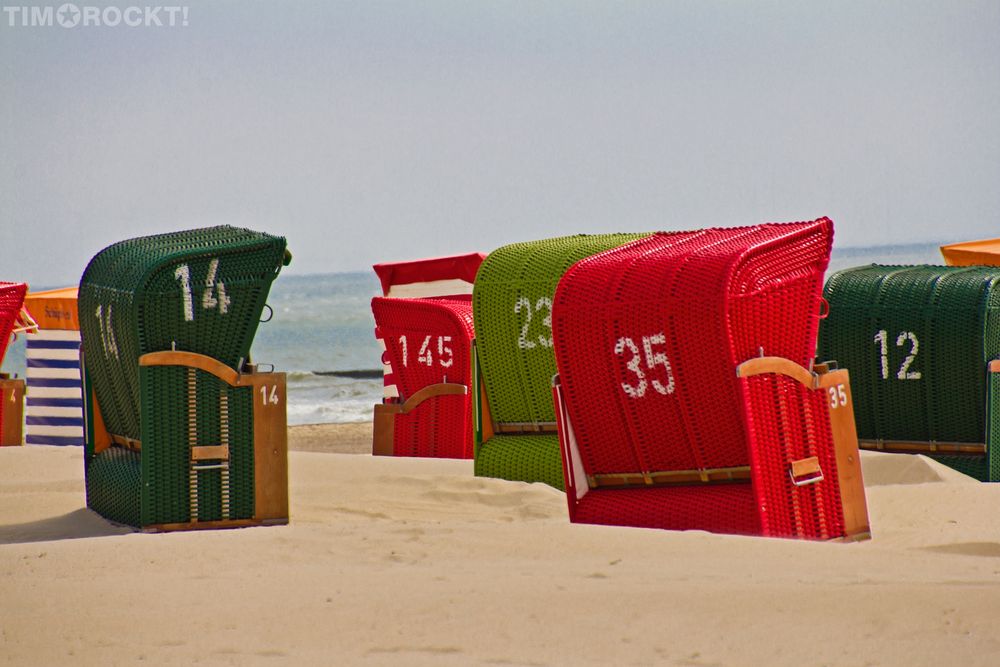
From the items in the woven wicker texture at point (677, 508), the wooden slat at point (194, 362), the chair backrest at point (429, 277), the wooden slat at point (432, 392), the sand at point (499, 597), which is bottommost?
the sand at point (499, 597)

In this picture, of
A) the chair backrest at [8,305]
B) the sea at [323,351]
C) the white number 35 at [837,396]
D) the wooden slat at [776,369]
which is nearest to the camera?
the wooden slat at [776,369]

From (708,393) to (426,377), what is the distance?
227 inches

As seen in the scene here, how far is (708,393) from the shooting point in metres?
7.30

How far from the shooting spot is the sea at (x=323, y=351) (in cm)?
3538

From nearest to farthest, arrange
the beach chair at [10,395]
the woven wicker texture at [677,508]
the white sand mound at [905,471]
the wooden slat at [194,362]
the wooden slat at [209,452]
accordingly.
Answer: the woven wicker texture at [677,508]
the wooden slat at [194,362]
the wooden slat at [209,452]
the white sand mound at [905,471]
the beach chair at [10,395]

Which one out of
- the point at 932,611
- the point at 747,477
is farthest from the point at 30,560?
the point at 932,611

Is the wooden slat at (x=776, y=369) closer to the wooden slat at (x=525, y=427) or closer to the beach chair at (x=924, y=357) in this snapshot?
the wooden slat at (x=525, y=427)

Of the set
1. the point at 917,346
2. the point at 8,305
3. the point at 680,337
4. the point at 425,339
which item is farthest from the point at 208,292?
the point at 8,305

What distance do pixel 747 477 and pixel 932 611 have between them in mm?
2331

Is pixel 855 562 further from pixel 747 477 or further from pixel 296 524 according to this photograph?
pixel 296 524

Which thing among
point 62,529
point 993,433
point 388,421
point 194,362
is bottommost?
point 62,529

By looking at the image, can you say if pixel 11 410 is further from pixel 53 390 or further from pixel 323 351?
pixel 323 351

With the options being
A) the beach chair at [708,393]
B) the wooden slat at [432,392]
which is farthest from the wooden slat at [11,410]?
the beach chair at [708,393]

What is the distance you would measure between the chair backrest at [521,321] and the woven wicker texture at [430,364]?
211 cm
